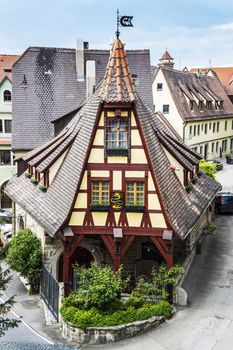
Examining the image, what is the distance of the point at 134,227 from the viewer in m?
20.7

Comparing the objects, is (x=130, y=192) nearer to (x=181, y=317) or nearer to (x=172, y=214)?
(x=172, y=214)

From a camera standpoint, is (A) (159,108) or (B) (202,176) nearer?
(B) (202,176)

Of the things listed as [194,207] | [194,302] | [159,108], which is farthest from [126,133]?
[159,108]

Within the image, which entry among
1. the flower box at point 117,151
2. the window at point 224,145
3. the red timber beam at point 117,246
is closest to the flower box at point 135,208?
the red timber beam at point 117,246

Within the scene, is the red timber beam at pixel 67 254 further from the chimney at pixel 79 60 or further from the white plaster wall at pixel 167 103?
the white plaster wall at pixel 167 103

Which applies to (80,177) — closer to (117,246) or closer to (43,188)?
(117,246)

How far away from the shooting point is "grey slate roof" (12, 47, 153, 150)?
114 feet

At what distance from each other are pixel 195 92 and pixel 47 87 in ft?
82.3

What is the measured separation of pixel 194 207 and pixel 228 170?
31.5 metres

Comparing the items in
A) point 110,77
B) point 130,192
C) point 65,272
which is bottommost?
point 65,272

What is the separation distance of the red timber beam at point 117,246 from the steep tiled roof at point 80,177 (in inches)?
73.6

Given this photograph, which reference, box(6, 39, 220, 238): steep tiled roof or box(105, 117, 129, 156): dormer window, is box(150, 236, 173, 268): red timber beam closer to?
box(6, 39, 220, 238): steep tiled roof

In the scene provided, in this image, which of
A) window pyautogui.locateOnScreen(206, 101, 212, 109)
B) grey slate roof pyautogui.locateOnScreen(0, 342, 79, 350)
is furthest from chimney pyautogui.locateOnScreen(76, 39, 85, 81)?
window pyautogui.locateOnScreen(206, 101, 212, 109)

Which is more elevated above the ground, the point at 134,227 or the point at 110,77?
the point at 110,77
